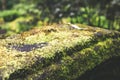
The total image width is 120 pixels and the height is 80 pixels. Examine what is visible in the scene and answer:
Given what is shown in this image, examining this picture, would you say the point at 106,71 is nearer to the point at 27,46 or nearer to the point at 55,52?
the point at 55,52

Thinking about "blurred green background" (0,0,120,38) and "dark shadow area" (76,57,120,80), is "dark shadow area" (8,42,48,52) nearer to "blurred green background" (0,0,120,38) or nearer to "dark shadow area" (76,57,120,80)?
"dark shadow area" (76,57,120,80)

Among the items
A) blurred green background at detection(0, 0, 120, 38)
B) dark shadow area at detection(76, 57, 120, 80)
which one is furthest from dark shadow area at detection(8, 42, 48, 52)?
blurred green background at detection(0, 0, 120, 38)

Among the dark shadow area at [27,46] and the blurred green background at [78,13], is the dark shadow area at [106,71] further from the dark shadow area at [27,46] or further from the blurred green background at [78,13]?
the blurred green background at [78,13]

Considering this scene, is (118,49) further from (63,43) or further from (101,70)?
(63,43)

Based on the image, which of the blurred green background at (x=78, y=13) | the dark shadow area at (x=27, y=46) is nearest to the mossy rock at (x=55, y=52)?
the dark shadow area at (x=27, y=46)

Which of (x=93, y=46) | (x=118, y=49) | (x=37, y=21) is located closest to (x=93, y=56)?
(x=93, y=46)

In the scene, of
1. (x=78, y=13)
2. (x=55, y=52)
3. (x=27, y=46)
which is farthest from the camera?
(x=78, y=13)

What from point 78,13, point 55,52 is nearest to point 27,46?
point 55,52
